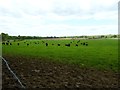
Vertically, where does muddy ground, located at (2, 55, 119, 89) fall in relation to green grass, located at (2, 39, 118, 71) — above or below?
below

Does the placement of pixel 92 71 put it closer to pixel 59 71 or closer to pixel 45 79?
pixel 59 71

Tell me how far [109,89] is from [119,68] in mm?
7581

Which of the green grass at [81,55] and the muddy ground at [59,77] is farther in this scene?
the green grass at [81,55]

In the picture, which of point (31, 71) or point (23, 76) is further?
point (31, 71)

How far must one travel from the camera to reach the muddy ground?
Answer: 17000 mm

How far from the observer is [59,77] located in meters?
19.0

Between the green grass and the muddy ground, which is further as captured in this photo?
the green grass

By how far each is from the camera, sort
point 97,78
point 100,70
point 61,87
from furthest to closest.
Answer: point 100,70
point 97,78
point 61,87

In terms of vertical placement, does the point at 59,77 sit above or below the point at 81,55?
below

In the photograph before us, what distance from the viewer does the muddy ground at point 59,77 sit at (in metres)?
17.0

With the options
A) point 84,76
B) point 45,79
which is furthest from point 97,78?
point 45,79

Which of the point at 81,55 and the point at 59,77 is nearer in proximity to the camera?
the point at 59,77

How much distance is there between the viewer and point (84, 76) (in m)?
19.8

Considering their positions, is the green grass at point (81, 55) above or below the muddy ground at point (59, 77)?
above
